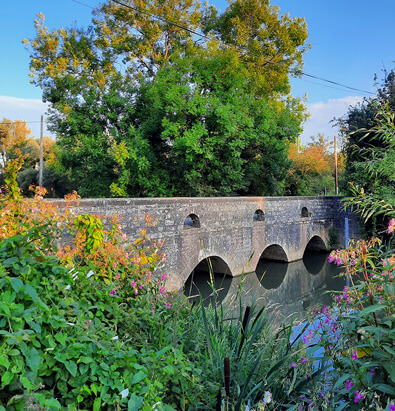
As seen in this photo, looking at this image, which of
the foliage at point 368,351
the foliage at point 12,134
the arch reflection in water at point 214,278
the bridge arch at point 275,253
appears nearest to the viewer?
the foliage at point 368,351

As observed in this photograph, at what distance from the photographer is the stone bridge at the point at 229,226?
7.11 meters

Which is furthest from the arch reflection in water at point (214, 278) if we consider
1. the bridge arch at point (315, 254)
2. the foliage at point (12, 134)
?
the foliage at point (12, 134)

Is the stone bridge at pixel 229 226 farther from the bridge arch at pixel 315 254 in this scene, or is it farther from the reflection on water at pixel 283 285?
the reflection on water at pixel 283 285

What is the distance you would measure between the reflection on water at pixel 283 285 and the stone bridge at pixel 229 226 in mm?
396

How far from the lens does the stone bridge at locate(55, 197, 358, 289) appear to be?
23.3 ft

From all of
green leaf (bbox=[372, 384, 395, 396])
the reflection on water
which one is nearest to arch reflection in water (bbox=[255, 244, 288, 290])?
the reflection on water

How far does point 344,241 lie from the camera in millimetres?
13836

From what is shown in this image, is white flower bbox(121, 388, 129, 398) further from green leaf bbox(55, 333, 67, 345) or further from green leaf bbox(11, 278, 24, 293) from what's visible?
green leaf bbox(11, 278, 24, 293)

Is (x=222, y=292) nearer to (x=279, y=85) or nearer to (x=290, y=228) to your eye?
(x=290, y=228)

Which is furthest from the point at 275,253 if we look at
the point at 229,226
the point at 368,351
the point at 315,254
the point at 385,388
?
the point at 385,388

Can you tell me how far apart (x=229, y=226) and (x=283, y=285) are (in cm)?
214

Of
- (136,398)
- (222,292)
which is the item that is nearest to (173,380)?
(136,398)

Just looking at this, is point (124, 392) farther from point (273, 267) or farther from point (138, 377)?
point (273, 267)

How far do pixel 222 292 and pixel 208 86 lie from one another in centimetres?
786
